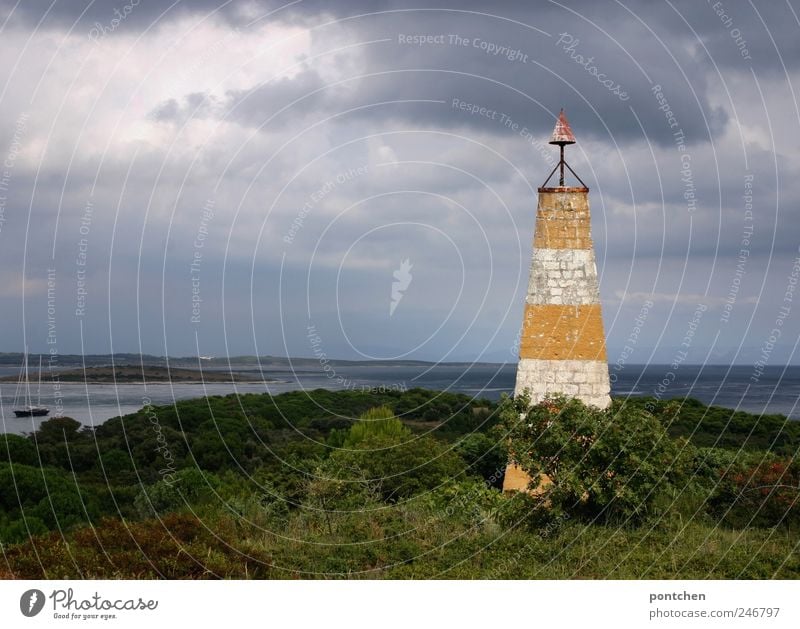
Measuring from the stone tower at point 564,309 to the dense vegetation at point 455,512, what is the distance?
101cm

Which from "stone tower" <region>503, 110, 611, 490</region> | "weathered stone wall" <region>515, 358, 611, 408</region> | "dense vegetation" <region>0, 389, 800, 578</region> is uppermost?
"stone tower" <region>503, 110, 611, 490</region>

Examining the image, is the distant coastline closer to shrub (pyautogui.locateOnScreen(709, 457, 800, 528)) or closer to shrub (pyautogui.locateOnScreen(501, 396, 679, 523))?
shrub (pyautogui.locateOnScreen(501, 396, 679, 523))

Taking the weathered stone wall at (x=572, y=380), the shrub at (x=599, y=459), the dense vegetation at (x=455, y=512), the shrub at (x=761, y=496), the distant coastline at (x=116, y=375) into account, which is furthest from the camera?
the distant coastline at (x=116, y=375)

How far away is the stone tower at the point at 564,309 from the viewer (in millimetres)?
18656

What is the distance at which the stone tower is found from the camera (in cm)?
1866

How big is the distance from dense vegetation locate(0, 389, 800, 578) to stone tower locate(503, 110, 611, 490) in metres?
1.01

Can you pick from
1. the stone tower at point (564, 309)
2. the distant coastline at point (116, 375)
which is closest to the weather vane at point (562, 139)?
the stone tower at point (564, 309)

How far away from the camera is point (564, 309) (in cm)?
1867

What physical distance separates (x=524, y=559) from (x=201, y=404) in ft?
90.7

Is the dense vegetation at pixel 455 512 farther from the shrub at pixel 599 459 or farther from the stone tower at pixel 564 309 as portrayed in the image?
the stone tower at pixel 564 309

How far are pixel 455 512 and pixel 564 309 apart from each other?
14.5ft

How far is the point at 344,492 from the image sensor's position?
1998 centimetres

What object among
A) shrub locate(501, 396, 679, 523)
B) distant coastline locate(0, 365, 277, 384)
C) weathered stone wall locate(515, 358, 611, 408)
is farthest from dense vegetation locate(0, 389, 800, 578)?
distant coastline locate(0, 365, 277, 384)

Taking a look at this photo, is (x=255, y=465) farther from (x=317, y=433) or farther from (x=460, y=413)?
(x=460, y=413)
